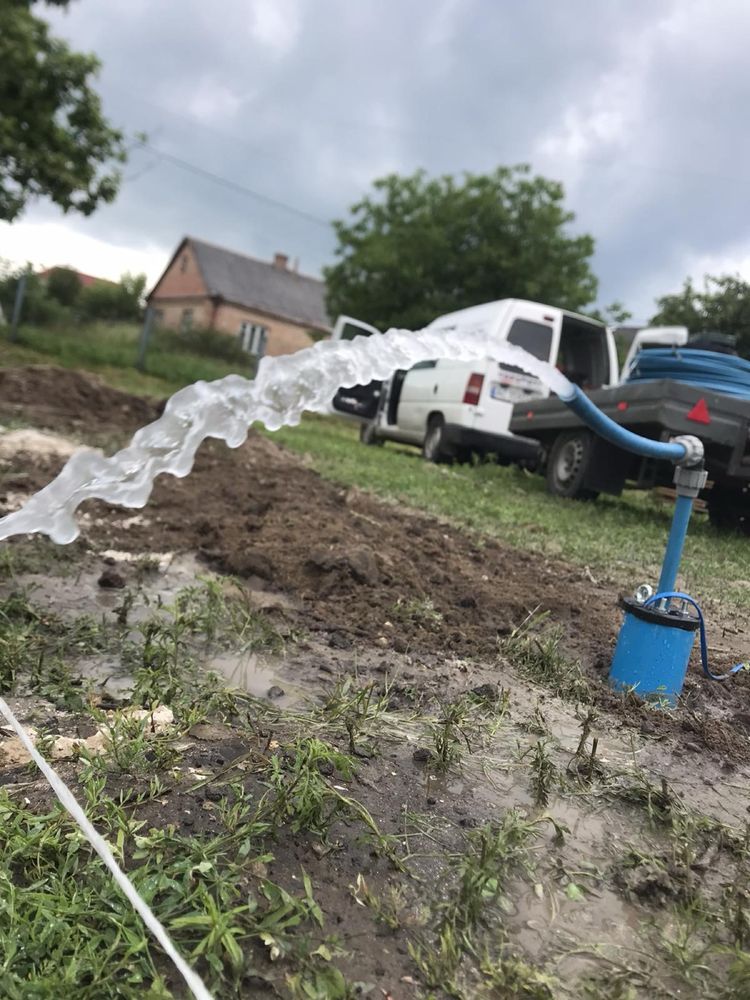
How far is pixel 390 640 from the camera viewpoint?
3238 millimetres

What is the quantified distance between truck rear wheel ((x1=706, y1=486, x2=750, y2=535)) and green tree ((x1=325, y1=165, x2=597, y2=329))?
51.8 ft

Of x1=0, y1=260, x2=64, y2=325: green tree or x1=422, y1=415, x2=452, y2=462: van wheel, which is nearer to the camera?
x1=422, y1=415, x2=452, y2=462: van wheel

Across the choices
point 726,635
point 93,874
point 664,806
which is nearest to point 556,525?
point 726,635

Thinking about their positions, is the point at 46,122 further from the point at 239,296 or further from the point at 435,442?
the point at 239,296

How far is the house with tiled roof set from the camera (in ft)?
133

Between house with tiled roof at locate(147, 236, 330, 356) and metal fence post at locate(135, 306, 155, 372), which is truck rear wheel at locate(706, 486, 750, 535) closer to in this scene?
metal fence post at locate(135, 306, 155, 372)

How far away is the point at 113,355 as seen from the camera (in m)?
19.9

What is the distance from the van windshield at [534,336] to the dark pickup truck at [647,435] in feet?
3.95

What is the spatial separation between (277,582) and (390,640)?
2.91ft

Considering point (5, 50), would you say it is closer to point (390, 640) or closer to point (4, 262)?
point (4, 262)

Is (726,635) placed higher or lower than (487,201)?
lower

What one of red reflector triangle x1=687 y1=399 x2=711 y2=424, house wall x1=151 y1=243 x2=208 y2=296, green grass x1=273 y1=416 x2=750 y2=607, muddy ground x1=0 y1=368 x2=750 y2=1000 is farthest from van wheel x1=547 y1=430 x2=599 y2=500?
house wall x1=151 y1=243 x2=208 y2=296

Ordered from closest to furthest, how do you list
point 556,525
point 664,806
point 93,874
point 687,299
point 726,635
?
1. point 93,874
2. point 664,806
3. point 726,635
4. point 556,525
5. point 687,299

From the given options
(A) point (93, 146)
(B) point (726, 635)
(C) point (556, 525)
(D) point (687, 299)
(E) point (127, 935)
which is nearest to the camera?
(E) point (127, 935)
